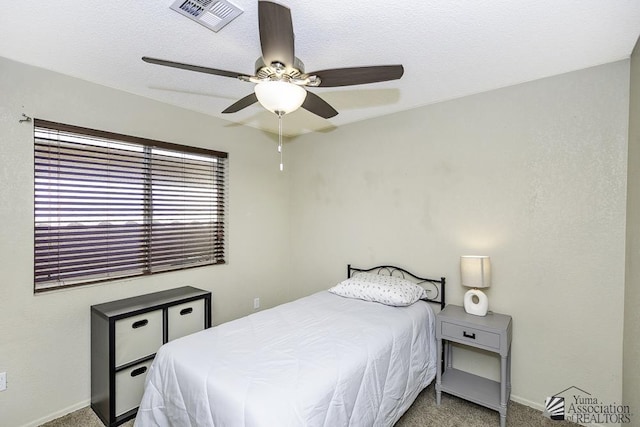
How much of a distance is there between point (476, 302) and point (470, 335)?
1.13 ft

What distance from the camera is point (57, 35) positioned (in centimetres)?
183

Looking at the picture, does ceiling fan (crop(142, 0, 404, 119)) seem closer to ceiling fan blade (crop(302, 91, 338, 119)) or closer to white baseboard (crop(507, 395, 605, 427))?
ceiling fan blade (crop(302, 91, 338, 119))

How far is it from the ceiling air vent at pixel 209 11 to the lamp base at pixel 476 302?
2553 mm

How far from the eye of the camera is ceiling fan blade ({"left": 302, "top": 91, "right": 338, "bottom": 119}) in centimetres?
200

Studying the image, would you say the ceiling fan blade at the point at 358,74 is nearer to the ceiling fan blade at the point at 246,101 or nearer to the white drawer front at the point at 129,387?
the ceiling fan blade at the point at 246,101

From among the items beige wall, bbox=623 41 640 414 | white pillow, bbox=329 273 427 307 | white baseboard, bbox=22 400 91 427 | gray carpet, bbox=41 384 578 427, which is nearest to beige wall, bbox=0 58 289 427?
white baseboard, bbox=22 400 91 427

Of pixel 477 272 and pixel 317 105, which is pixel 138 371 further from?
pixel 477 272

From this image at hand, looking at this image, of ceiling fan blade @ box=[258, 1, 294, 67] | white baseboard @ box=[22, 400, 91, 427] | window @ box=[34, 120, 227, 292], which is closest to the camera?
ceiling fan blade @ box=[258, 1, 294, 67]

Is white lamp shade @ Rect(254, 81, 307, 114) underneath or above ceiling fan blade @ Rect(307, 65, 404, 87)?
underneath

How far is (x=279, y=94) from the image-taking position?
1.63 m

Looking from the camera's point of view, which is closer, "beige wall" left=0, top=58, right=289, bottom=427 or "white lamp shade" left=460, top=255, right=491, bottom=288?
"beige wall" left=0, top=58, right=289, bottom=427

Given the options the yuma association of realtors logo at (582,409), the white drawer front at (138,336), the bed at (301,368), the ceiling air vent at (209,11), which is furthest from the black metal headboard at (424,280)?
the ceiling air vent at (209,11)

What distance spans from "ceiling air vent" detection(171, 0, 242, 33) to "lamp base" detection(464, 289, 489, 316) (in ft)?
8.38

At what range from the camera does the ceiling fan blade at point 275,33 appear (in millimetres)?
1235
